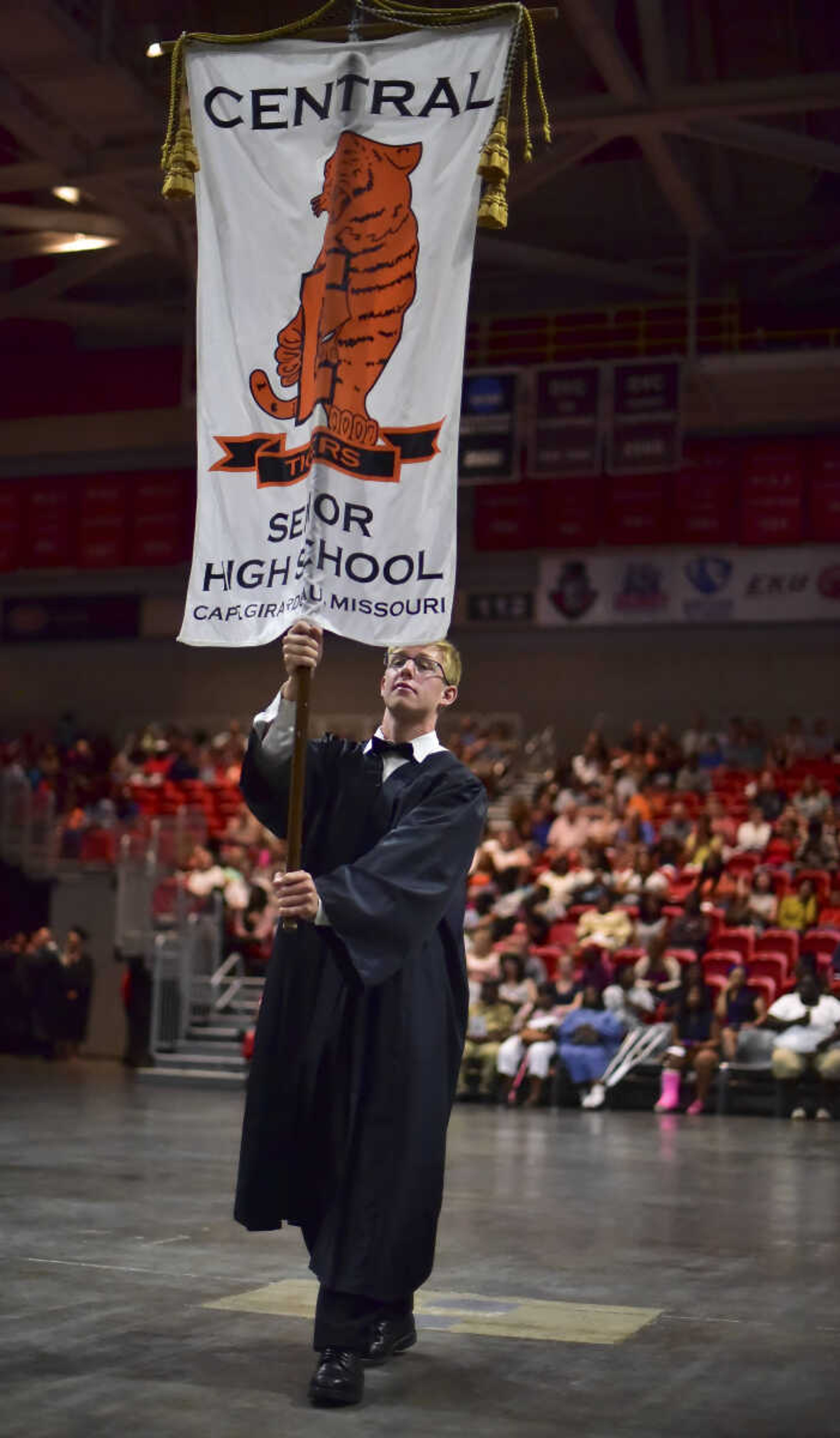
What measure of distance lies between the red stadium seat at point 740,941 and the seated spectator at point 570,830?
138 inches

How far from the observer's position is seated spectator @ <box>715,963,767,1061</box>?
1606 centimetres

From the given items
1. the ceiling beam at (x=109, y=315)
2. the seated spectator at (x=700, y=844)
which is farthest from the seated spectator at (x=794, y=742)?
the ceiling beam at (x=109, y=315)

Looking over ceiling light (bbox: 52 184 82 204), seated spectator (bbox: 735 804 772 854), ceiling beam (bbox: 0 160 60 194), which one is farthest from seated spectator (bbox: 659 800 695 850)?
ceiling light (bbox: 52 184 82 204)

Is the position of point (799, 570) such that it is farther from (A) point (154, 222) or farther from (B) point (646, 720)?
(A) point (154, 222)

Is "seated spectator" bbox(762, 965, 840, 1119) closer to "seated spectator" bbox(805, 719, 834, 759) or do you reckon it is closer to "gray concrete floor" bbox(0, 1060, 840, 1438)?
"gray concrete floor" bbox(0, 1060, 840, 1438)

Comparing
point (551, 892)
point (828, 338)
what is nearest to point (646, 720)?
point (828, 338)

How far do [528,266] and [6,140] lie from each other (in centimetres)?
763

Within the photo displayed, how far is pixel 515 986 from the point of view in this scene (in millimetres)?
17297

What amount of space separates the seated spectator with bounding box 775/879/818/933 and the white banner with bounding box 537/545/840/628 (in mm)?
8168

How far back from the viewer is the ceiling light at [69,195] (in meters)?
23.3

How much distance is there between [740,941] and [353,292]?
13.1m

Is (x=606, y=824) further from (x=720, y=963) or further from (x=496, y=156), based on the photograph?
(x=496, y=156)

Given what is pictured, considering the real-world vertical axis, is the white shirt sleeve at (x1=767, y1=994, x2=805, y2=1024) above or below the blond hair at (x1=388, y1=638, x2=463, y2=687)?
below

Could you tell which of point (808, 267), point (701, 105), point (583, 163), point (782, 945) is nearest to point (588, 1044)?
point (782, 945)
